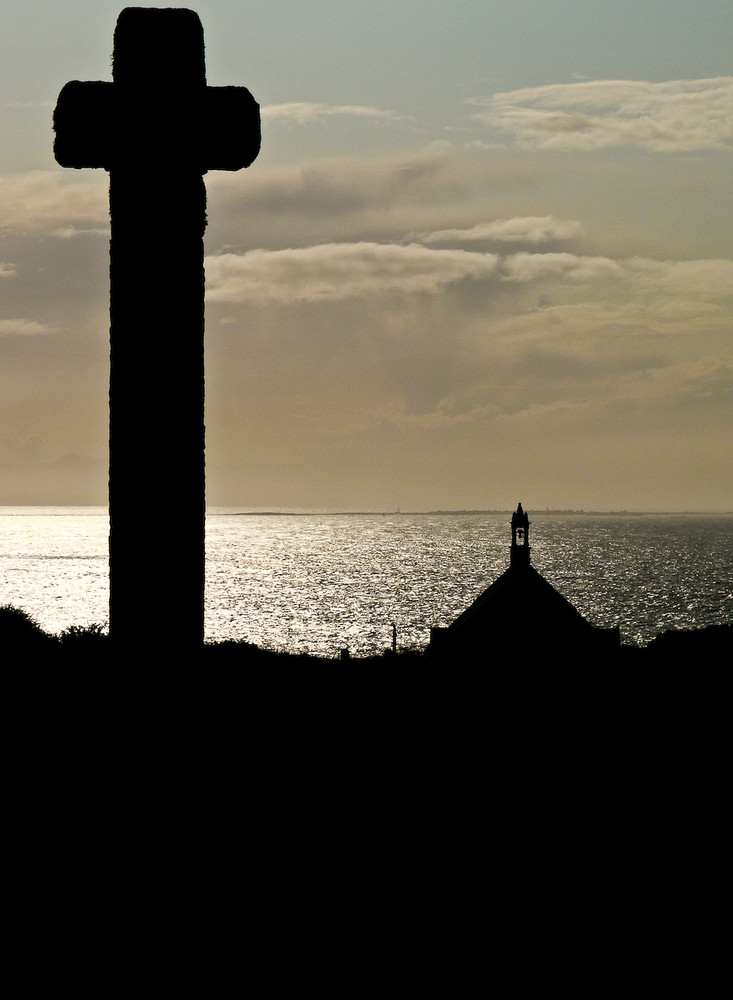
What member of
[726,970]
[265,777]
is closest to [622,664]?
[265,777]

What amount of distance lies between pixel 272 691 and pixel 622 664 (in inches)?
433

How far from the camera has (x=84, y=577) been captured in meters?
194

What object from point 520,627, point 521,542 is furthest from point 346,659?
point 520,627

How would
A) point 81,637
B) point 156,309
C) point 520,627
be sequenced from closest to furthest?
point 156,309 → point 520,627 → point 81,637

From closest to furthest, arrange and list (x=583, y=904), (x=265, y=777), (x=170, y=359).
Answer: (x=170, y=359) < (x=583, y=904) < (x=265, y=777)

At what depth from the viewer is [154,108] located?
2.68m

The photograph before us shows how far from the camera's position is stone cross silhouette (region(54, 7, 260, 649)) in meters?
2.61

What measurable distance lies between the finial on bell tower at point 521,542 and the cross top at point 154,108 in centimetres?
2727

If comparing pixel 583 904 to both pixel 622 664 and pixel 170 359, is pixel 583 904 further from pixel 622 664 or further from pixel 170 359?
pixel 622 664

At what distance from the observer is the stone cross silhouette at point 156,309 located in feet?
8.56

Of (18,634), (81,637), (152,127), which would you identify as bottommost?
(81,637)

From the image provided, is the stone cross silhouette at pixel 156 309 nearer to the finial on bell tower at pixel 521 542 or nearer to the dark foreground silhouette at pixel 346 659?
the dark foreground silhouette at pixel 346 659

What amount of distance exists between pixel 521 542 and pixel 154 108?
99.4 feet

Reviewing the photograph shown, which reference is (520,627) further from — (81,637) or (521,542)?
(81,637)
